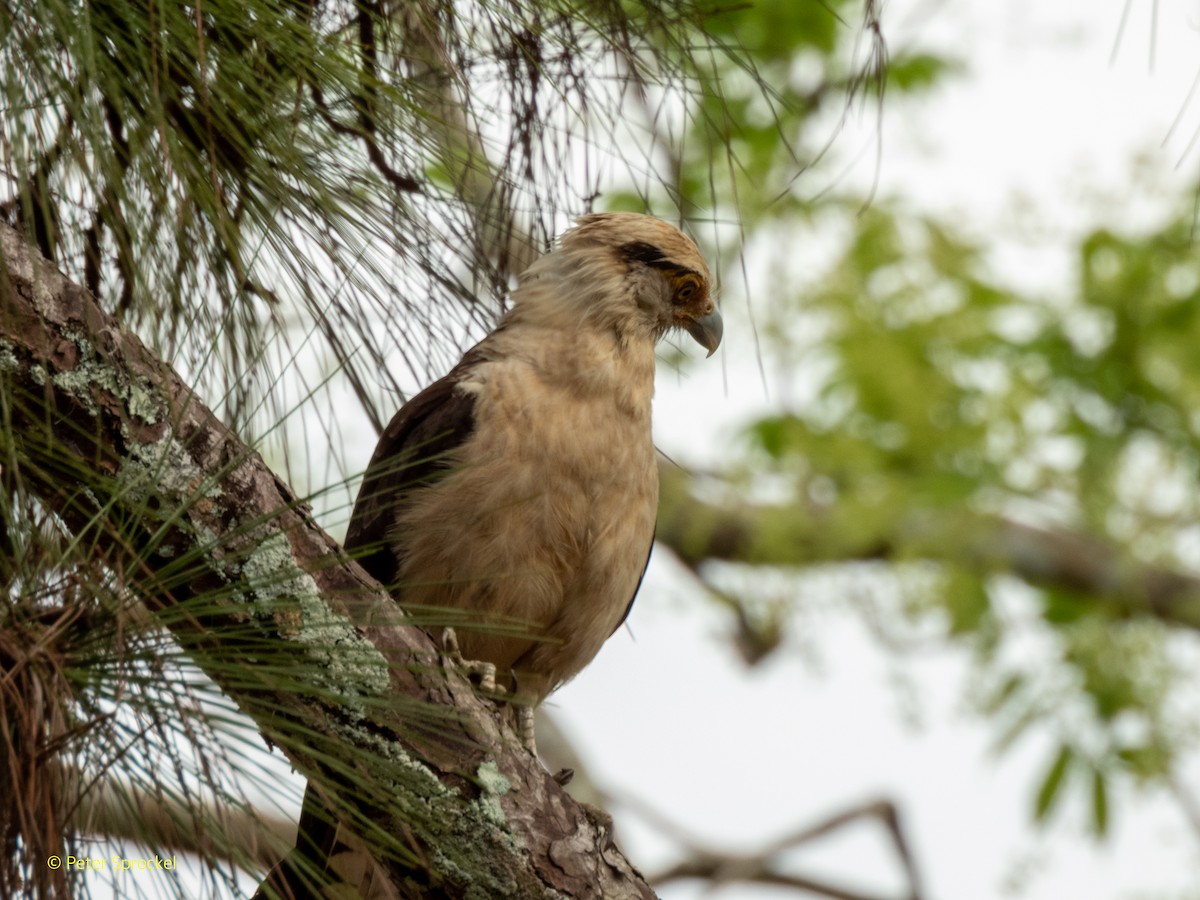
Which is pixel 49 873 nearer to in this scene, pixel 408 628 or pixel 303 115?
pixel 408 628

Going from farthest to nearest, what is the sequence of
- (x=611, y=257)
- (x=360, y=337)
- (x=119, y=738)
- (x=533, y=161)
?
Result: 1. (x=611, y=257)
2. (x=533, y=161)
3. (x=360, y=337)
4. (x=119, y=738)

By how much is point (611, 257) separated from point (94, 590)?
1.97 meters

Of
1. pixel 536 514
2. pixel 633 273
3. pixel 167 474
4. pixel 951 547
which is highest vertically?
pixel 951 547

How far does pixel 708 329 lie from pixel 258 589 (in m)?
1.81

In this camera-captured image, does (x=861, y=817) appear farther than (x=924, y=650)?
No

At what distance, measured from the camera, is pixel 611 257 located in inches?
135

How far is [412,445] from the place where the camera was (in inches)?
118

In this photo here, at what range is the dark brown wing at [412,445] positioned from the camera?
3.02 metres

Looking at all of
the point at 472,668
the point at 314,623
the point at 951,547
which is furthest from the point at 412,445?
the point at 951,547

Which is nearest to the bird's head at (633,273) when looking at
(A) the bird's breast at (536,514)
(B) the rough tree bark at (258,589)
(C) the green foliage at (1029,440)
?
(A) the bird's breast at (536,514)

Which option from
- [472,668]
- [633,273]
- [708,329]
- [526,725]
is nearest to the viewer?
[472,668]

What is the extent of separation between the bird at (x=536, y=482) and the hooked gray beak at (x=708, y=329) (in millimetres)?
178

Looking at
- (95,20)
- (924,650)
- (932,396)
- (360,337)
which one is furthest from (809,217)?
(95,20)

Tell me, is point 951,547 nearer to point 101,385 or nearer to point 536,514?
point 536,514
